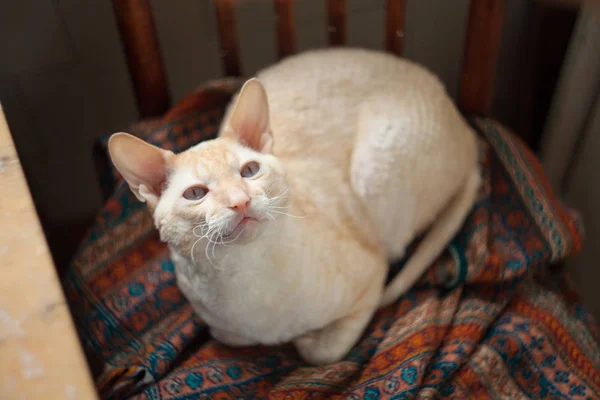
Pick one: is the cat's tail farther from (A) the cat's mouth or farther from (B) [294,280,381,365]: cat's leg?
(A) the cat's mouth

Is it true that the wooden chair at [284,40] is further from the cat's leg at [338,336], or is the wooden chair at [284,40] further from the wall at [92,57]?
the cat's leg at [338,336]

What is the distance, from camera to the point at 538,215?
3.59 ft

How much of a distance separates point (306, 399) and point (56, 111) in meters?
0.94

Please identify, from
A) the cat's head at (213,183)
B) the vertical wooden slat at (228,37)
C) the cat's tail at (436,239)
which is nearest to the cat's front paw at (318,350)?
the cat's tail at (436,239)

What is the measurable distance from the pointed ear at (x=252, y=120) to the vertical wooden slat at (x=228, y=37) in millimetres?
432

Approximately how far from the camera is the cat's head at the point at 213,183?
0.66m

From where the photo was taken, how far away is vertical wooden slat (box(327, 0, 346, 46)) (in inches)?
45.3

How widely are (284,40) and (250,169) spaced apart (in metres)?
0.56

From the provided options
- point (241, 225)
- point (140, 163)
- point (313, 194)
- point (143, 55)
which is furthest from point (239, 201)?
point (143, 55)

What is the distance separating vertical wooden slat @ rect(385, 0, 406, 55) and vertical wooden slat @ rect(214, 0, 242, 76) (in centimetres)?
35

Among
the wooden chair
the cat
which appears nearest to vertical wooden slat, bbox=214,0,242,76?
the wooden chair

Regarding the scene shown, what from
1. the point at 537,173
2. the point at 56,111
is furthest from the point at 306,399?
the point at 56,111

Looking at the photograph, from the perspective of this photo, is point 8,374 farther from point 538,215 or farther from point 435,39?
point 435,39

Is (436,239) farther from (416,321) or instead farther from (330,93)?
(330,93)
